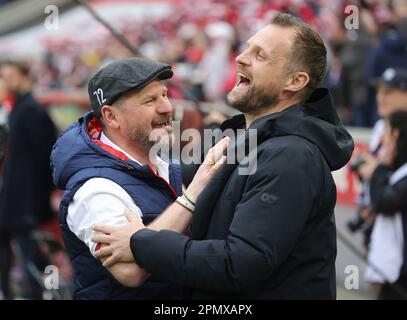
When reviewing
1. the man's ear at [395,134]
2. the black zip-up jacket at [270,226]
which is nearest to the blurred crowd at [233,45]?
the man's ear at [395,134]

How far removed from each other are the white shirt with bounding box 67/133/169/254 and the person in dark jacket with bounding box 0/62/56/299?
451cm

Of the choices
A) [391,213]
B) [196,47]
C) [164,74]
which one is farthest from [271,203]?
[196,47]

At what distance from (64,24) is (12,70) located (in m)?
13.2

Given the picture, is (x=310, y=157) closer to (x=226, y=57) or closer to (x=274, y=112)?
(x=274, y=112)

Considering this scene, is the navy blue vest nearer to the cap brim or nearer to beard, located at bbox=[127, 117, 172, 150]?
beard, located at bbox=[127, 117, 172, 150]

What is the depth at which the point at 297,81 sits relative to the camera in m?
2.87

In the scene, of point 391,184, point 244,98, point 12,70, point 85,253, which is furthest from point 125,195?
point 12,70

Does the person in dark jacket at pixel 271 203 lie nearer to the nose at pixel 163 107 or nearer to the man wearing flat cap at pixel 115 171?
the man wearing flat cap at pixel 115 171

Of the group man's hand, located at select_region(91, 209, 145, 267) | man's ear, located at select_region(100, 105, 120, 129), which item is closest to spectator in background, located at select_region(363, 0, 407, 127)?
man's ear, located at select_region(100, 105, 120, 129)

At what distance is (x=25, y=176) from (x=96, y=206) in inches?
186

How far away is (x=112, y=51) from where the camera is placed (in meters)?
15.6

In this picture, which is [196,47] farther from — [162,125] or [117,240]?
[117,240]

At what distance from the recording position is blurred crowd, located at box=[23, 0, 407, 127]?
9.38m

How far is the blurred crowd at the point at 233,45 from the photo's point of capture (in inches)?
369
